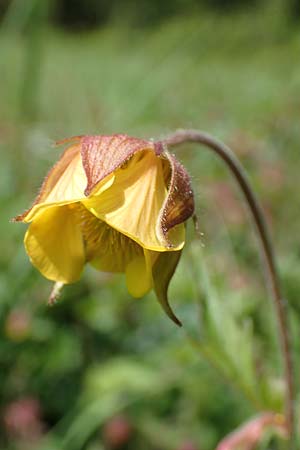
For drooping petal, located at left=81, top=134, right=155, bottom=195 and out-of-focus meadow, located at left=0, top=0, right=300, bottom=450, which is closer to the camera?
drooping petal, located at left=81, top=134, right=155, bottom=195

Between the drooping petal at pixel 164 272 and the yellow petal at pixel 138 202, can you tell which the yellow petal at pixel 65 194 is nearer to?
the yellow petal at pixel 138 202

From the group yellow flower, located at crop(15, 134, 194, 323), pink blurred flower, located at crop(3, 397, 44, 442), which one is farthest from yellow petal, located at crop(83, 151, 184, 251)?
pink blurred flower, located at crop(3, 397, 44, 442)

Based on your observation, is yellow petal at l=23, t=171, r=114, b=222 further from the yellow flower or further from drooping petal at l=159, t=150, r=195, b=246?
drooping petal at l=159, t=150, r=195, b=246

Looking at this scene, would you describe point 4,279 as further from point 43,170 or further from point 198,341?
point 43,170

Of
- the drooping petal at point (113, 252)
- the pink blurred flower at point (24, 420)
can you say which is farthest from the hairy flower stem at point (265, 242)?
the pink blurred flower at point (24, 420)

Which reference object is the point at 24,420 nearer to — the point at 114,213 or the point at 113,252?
the point at 113,252

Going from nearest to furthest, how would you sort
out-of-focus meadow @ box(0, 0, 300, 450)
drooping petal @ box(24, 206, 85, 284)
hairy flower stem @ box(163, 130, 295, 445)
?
1. drooping petal @ box(24, 206, 85, 284)
2. hairy flower stem @ box(163, 130, 295, 445)
3. out-of-focus meadow @ box(0, 0, 300, 450)

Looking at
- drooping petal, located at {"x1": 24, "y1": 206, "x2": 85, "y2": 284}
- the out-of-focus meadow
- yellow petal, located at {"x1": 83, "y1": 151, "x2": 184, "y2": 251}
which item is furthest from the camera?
the out-of-focus meadow
